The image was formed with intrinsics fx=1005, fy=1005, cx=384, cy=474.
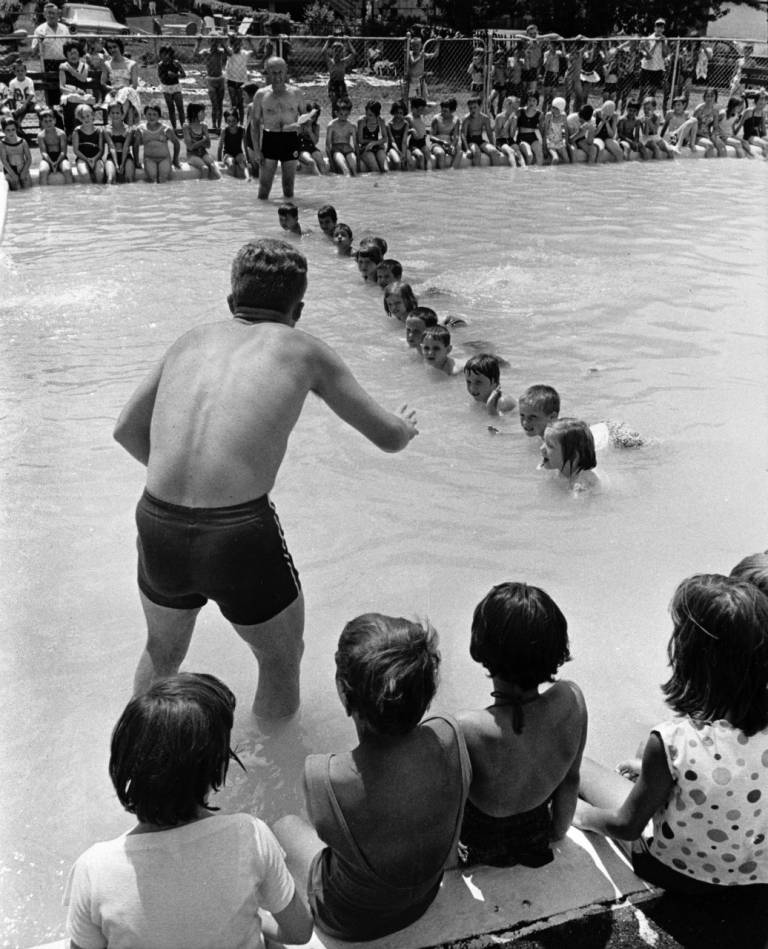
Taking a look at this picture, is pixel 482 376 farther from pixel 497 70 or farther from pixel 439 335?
pixel 497 70

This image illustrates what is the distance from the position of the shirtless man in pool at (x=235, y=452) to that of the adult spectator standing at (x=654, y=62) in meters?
19.3

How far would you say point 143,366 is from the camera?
770 cm

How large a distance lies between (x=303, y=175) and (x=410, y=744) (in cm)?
1431

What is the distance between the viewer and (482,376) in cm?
689

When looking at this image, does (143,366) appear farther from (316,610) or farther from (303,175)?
(303,175)

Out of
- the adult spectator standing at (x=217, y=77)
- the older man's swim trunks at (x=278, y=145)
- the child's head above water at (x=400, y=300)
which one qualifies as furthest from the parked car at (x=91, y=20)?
the child's head above water at (x=400, y=300)

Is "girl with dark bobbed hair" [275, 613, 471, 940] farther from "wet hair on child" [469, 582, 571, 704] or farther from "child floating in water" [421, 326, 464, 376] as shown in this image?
"child floating in water" [421, 326, 464, 376]

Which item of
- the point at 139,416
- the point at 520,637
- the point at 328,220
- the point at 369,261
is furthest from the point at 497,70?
the point at 520,637

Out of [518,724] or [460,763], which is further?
[518,724]

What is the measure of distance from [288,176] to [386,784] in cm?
1209

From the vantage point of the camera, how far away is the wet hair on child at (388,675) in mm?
2529

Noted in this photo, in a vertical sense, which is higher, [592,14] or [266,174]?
[592,14]

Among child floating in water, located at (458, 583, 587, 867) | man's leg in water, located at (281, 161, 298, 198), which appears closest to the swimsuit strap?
child floating in water, located at (458, 583, 587, 867)

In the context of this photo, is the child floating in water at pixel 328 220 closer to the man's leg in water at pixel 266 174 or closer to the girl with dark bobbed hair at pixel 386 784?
the man's leg in water at pixel 266 174
